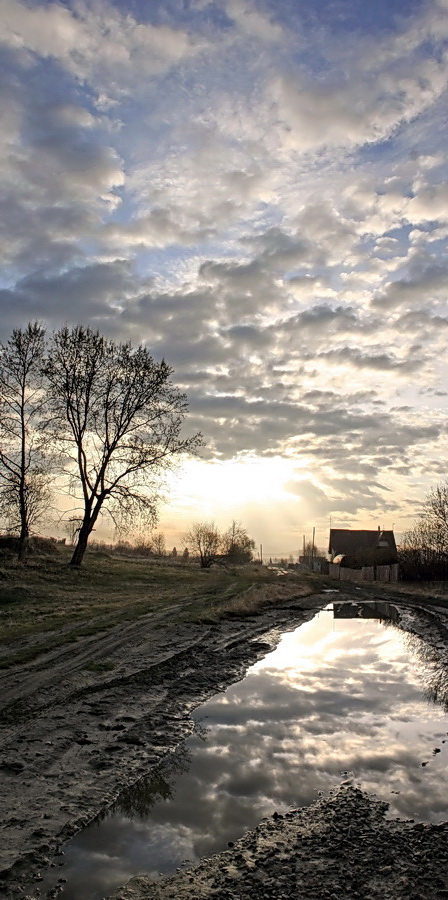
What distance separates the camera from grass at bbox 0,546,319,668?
40.3 ft

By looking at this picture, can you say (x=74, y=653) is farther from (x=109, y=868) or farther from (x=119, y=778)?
(x=109, y=868)

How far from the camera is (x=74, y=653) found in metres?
10.6

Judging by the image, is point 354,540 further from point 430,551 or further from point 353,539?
point 430,551

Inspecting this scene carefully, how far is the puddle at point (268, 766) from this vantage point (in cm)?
412

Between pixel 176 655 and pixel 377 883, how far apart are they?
771 centimetres

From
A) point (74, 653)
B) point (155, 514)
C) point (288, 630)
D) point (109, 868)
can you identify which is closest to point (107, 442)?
point (155, 514)

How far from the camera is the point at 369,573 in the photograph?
171 ft

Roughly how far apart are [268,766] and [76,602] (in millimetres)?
15171

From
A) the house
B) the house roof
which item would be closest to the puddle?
the house

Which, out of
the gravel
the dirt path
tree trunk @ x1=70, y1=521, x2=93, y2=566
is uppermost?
tree trunk @ x1=70, y1=521, x2=93, y2=566

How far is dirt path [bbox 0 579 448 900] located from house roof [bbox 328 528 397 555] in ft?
264

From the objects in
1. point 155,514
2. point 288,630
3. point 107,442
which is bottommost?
point 288,630

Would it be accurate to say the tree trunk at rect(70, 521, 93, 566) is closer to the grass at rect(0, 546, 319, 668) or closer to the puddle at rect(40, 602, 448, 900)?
the grass at rect(0, 546, 319, 668)

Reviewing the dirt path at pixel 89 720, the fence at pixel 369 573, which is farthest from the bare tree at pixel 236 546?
the dirt path at pixel 89 720
